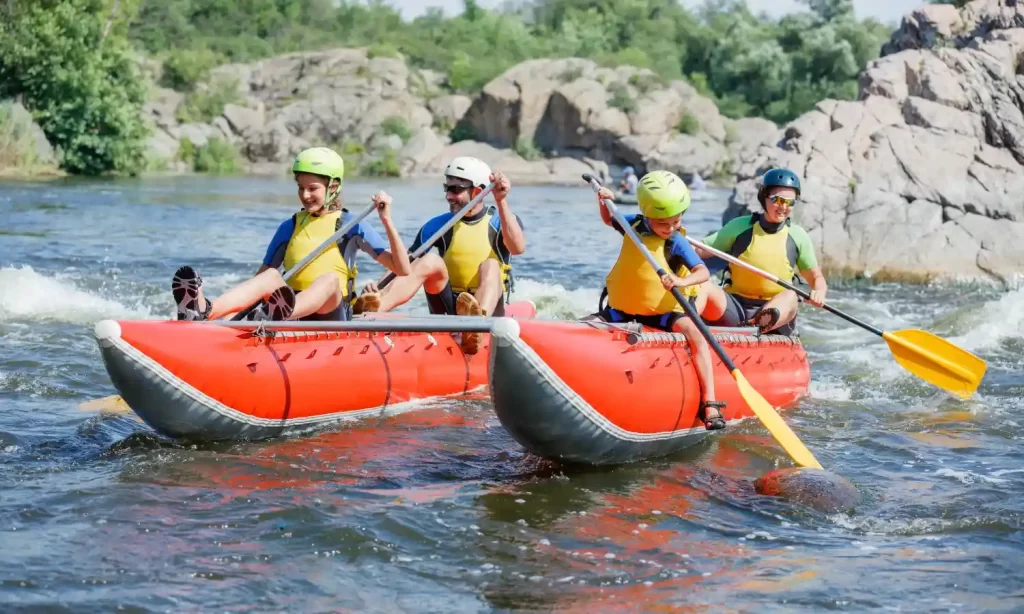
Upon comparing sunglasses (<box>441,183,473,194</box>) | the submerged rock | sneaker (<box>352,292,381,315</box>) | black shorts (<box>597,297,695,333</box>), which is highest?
sunglasses (<box>441,183,473,194</box>)

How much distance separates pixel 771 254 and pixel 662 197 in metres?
2.25

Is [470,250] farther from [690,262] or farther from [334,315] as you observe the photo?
[690,262]

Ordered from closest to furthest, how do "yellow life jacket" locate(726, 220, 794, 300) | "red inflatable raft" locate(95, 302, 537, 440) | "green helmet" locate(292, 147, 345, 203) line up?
"red inflatable raft" locate(95, 302, 537, 440) < "green helmet" locate(292, 147, 345, 203) < "yellow life jacket" locate(726, 220, 794, 300)

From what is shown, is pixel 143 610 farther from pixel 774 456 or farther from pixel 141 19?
pixel 141 19

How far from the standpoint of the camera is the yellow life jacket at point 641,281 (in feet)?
22.4

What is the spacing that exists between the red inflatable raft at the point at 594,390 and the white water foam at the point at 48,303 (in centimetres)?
642

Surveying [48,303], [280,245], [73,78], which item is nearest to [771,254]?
[280,245]

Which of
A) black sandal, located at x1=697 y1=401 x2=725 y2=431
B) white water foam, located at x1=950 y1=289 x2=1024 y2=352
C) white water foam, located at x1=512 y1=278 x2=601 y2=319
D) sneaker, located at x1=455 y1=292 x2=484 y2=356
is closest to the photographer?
black sandal, located at x1=697 y1=401 x2=725 y2=431

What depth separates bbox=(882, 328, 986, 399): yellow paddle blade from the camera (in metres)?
8.46

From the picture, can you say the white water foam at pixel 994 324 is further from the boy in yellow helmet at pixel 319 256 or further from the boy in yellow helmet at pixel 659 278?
the boy in yellow helmet at pixel 319 256

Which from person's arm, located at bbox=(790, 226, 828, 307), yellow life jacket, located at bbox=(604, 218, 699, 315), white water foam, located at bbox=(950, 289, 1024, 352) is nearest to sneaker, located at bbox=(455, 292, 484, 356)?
yellow life jacket, located at bbox=(604, 218, 699, 315)

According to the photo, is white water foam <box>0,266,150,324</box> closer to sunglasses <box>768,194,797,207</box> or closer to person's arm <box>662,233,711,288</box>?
sunglasses <box>768,194,797,207</box>

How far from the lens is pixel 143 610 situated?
4.49 meters

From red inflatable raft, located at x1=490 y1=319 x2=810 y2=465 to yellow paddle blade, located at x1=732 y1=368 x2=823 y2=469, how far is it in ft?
0.88
